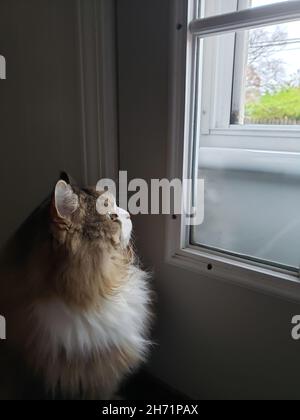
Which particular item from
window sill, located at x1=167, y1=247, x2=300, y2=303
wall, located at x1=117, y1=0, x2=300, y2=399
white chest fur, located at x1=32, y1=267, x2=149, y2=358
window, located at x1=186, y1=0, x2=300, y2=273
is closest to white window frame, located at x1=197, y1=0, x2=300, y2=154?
window, located at x1=186, y1=0, x2=300, y2=273

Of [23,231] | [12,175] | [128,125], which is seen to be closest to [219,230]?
[128,125]

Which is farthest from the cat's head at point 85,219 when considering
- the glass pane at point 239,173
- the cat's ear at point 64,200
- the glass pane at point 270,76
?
the glass pane at point 270,76

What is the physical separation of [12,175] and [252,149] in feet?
2.90

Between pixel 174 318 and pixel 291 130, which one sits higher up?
pixel 291 130

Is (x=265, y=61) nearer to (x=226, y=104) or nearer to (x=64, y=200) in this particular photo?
(x=226, y=104)

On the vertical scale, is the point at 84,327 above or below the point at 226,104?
below

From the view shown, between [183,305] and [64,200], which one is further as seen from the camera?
[183,305]

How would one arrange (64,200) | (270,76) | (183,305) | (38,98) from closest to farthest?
(64,200) < (270,76) < (183,305) < (38,98)

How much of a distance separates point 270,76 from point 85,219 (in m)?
0.59

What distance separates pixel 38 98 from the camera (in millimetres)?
1125

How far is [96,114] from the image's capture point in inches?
40.5

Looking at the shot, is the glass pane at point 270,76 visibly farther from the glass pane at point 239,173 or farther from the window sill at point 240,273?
the window sill at point 240,273

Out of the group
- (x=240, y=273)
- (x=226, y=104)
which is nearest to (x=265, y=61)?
(x=226, y=104)
